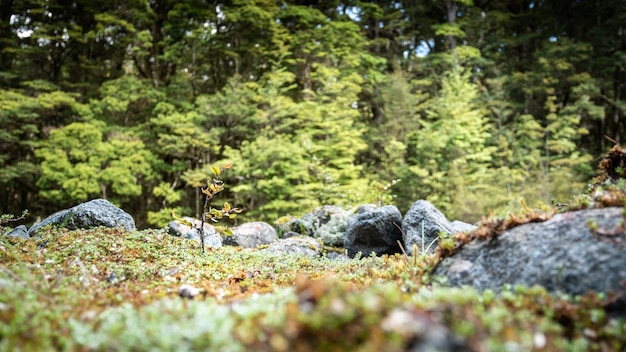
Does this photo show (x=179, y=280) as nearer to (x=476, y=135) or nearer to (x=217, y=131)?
(x=217, y=131)

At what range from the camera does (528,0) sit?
2259 centimetres

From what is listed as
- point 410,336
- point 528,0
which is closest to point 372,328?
point 410,336

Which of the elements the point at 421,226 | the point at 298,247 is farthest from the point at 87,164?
the point at 421,226

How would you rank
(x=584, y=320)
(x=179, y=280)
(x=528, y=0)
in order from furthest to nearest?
(x=528, y=0) → (x=179, y=280) → (x=584, y=320)

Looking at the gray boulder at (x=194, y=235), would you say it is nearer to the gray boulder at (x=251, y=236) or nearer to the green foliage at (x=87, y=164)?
the gray boulder at (x=251, y=236)

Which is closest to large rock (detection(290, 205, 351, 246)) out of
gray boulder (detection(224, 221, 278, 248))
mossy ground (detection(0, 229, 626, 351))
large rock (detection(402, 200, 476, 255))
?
gray boulder (detection(224, 221, 278, 248))

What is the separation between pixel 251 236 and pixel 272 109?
26.1ft

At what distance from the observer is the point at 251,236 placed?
8141mm

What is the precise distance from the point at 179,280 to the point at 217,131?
38.7ft

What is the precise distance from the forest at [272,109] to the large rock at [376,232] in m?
4.31

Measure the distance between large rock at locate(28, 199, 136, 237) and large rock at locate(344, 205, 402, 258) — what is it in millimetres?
Answer: 3990

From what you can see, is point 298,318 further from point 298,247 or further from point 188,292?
point 298,247

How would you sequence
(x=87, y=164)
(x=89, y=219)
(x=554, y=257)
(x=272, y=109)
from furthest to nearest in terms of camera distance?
(x=272, y=109), (x=87, y=164), (x=89, y=219), (x=554, y=257)

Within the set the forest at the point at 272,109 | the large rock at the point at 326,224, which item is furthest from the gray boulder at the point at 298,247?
the forest at the point at 272,109
